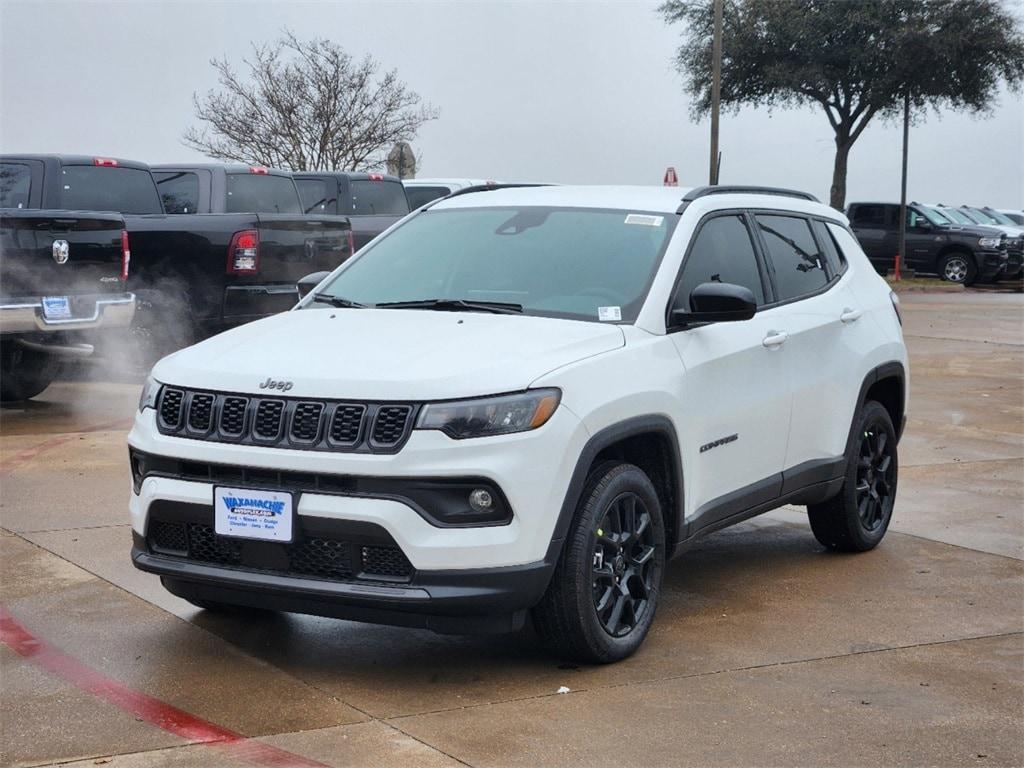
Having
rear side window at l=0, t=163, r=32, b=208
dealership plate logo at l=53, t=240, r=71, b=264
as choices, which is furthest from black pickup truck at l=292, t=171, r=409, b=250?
dealership plate logo at l=53, t=240, r=71, b=264

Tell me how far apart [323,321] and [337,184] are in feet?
39.7

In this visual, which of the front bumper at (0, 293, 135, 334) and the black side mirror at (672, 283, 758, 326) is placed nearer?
the black side mirror at (672, 283, 758, 326)

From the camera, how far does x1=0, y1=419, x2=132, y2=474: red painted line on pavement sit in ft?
29.3

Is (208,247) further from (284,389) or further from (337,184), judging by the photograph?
(284,389)

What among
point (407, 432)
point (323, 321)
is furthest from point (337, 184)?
point (407, 432)

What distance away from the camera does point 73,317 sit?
10.8 metres

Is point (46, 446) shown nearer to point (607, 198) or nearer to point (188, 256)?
point (188, 256)

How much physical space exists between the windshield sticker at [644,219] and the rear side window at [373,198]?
1162cm

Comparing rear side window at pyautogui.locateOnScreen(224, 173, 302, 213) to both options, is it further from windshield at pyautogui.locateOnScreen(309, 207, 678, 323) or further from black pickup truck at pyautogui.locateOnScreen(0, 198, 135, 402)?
windshield at pyautogui.locateOnScreen(309, 207, 678, 323)

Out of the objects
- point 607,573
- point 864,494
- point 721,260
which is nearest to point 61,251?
point 721,260

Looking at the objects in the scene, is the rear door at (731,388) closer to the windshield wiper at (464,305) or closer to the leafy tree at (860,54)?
the windshield wiper at (464,305)

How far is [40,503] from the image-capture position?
7773mm

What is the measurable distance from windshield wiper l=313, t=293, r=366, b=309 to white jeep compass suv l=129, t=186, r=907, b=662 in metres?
0.01

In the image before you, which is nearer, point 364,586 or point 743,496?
point 364,586
